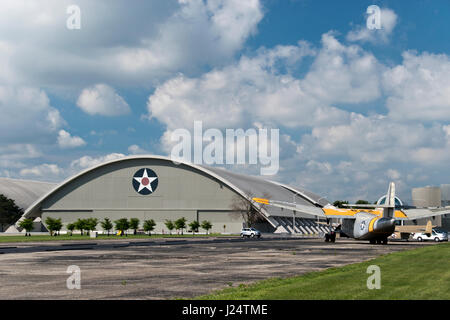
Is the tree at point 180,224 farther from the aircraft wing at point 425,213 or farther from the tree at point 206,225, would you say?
the aircraft wing at point 425,213

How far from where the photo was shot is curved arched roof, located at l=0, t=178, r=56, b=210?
141 m

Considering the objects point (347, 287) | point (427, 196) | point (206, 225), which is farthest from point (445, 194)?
point (347, 287)

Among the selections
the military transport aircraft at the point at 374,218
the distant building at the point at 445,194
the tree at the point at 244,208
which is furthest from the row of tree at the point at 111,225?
the distant building at the point at 445,194

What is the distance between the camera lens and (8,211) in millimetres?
128375

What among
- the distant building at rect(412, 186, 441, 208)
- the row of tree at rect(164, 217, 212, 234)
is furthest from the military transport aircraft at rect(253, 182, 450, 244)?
the distant building at rect(412, 186, 441, 208)

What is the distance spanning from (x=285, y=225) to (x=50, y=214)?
51.9 m

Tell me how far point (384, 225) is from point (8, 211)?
106 metres

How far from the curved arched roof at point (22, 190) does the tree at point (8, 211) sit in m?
8.62

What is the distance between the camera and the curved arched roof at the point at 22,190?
141 m

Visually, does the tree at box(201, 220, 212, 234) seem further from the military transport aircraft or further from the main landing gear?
the main landing gear

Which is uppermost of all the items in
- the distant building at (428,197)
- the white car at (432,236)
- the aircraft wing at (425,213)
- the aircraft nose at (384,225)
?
the distant building at (428,197)

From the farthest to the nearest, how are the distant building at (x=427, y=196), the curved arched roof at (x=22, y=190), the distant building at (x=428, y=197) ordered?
the distant building at (x=427, y=196)
the distant building at (x=428, y=197)
the curved arched roof at (x=22, y=190)

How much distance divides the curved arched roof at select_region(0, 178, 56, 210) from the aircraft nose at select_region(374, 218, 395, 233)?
114m

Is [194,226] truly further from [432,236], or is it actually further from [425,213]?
[425,213]
